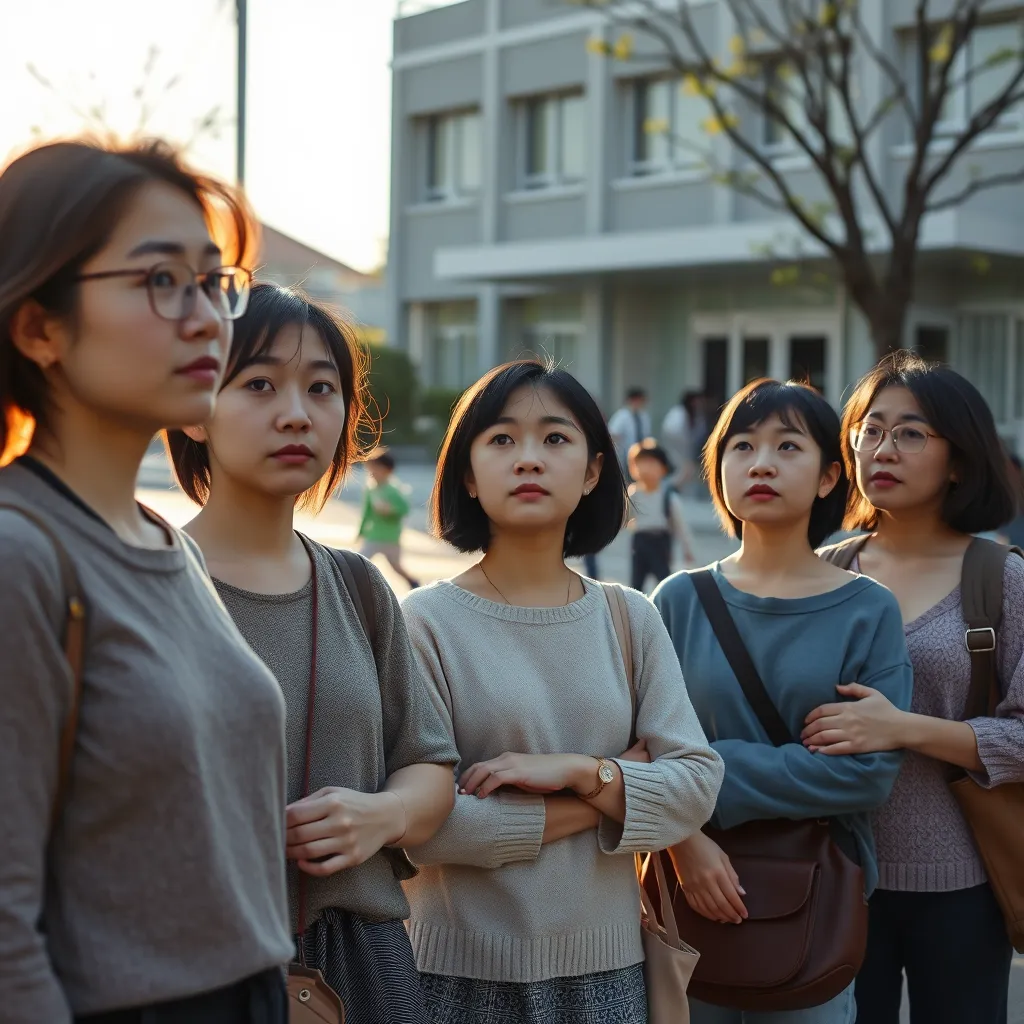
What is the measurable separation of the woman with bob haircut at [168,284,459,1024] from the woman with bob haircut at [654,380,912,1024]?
852 millimetres

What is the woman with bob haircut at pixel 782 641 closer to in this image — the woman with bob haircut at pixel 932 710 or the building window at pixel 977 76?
the woman with bob haircut at pixel 932 710

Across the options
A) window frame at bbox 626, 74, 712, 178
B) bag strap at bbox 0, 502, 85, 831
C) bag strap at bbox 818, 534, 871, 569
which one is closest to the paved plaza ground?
window frame at bbox 626, 74, 712, 178

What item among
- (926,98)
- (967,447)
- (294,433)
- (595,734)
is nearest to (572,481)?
(595,734)

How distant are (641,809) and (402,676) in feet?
1.85

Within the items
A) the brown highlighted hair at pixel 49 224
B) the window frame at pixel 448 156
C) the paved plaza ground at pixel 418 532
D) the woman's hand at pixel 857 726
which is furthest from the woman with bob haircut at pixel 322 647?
the window frame at pixel 448 156

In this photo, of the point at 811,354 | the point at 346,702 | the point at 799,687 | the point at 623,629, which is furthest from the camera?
the point at 811,354

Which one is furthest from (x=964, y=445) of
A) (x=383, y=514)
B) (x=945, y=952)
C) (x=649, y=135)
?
(x=649, y=135)

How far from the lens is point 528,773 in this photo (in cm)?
276

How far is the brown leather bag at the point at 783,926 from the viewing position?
312 centimetres

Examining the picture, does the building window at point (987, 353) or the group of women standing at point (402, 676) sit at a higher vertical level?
the building window at point (987, 353)

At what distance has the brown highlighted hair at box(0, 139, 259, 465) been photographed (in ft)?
5.57

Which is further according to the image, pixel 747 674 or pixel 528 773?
pixel 747 674

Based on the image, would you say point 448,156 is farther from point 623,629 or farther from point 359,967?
point 359,967

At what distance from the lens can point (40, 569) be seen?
63.7 inches
